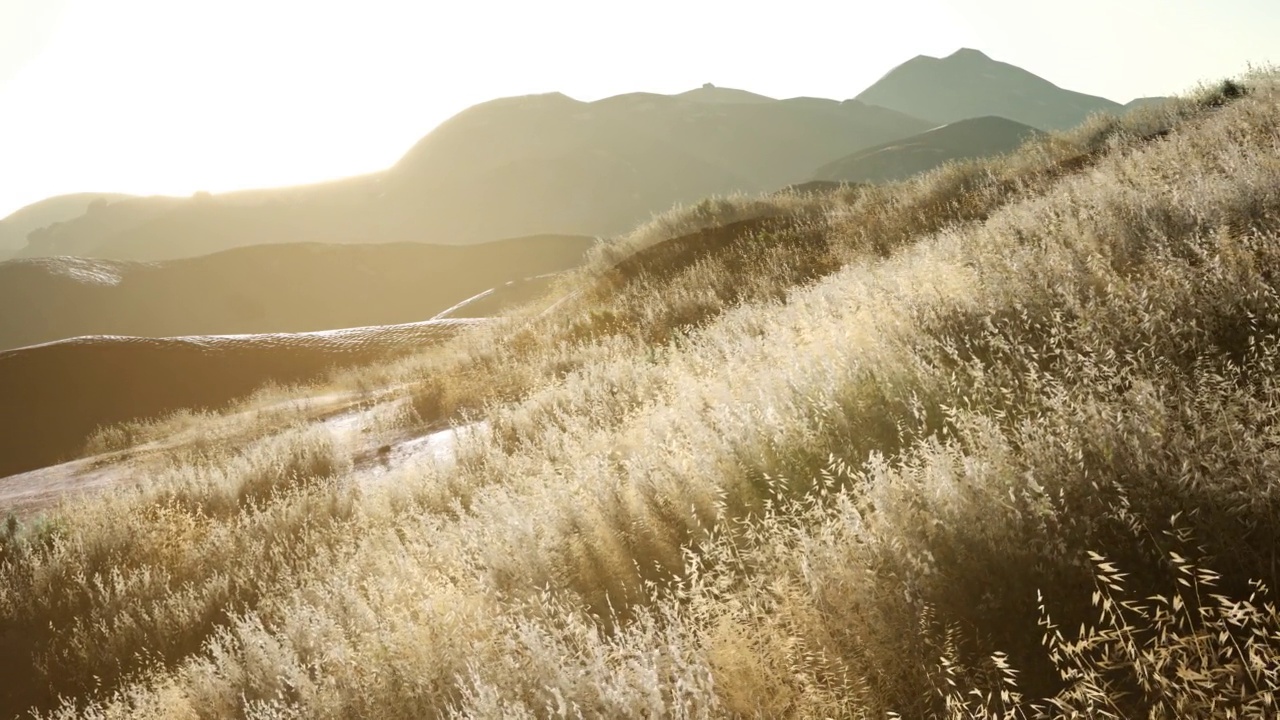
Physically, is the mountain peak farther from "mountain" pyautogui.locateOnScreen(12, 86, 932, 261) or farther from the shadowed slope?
the shadowed slope

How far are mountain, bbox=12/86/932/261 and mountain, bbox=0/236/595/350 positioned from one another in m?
31.0

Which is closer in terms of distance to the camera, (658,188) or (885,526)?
(885,526)

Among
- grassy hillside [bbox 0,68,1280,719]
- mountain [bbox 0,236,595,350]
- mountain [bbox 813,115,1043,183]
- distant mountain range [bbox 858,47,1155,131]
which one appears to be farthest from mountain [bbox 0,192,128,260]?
distant mountain range [bbox 858,47,1155,131]

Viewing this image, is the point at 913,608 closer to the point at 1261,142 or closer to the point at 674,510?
the point at 674,510

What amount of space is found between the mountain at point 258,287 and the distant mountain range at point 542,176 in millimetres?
30640

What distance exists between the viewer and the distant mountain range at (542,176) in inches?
3393

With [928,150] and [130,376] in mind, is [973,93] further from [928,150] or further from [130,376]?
[130,376]

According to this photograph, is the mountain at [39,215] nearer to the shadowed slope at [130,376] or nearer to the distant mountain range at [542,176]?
the distant mountain range at [542,176]

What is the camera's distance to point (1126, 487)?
76.7 inches

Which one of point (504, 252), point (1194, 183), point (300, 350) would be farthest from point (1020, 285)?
point (504, 252)

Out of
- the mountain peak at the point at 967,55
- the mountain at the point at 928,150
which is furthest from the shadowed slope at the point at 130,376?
the mountain peak at the point at 967,55

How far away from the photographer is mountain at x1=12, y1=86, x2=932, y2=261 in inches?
3501

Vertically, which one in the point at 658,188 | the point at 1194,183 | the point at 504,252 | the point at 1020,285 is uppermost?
the point at 658,188

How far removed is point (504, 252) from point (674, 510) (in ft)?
195
